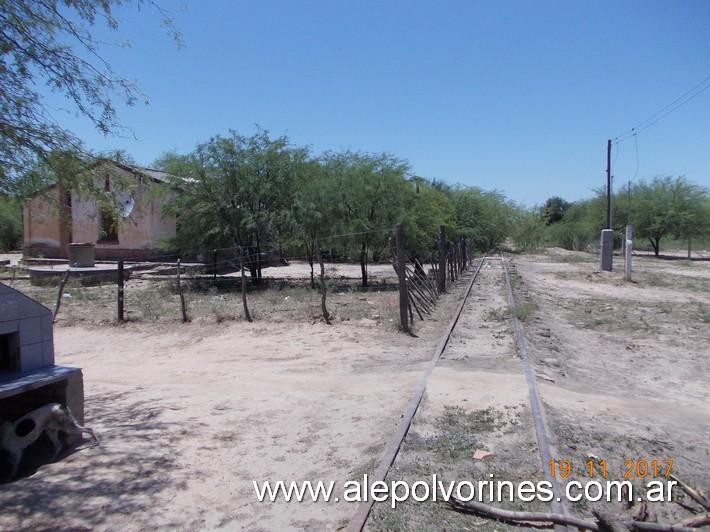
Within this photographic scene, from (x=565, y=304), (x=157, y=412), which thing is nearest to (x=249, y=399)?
(x=157, y=412)

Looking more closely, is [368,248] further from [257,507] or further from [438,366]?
[257,507]

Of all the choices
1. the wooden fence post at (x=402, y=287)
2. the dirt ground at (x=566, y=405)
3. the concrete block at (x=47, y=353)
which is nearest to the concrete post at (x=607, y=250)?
the dirt ground at (x=566, y=405)

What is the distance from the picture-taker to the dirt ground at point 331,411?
4.16 m

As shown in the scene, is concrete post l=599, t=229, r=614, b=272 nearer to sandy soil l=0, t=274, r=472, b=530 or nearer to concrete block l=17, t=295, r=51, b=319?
sandy soil l=0, t=274, r=472, b=530

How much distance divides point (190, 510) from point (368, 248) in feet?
66.9

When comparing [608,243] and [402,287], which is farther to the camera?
[608,243]

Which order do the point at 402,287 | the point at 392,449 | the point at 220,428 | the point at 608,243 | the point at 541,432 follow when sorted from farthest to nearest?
the point at 608,243, the point at 402,287, the point at 220,428, the point at 541,432, the point at 392,449

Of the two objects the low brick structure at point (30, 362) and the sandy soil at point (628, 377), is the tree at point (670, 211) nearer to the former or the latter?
the sandy soil at point (628, 377)

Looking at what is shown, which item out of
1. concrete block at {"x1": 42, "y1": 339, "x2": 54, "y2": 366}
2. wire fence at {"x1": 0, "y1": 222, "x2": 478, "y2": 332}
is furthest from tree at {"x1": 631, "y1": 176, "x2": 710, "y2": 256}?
concrete block at {"x1": 42, "y1": 339, "x2": 54, "y2": 366}

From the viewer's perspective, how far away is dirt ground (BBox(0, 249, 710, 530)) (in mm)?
4160

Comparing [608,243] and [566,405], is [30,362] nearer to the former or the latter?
[566,405]

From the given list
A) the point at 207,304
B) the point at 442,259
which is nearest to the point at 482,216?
the point at 442,259

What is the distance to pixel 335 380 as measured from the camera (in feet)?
26.5

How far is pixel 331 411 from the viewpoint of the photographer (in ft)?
21.3
